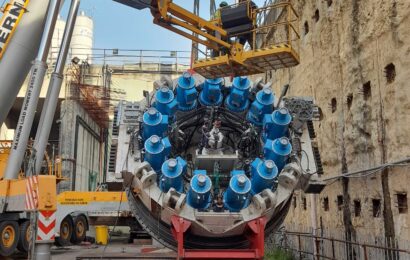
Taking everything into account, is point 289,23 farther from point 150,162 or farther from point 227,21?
point 150,162

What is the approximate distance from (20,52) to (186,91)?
155 inches

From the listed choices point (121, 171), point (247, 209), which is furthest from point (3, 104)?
point (247, 209)

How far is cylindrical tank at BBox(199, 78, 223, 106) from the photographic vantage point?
8219 mm

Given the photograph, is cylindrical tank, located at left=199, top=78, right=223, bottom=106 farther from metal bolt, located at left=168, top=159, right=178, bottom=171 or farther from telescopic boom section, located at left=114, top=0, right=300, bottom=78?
telescopic boom section, located at left=114, top=0, right=300, bottom=78

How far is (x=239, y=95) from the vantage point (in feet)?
26.8

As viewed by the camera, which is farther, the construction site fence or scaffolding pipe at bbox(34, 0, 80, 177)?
scaffolding pipe at bbox(34, 0, 80, 177)

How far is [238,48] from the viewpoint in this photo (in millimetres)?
13422

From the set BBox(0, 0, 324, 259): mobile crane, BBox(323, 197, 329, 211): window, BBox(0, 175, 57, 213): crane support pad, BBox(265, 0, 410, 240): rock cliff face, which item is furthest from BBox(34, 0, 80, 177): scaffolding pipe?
BBox(323, 197, 329, 211): window

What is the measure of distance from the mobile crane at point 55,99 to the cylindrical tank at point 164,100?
0.26m

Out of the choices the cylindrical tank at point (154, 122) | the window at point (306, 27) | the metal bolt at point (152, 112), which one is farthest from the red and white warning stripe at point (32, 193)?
the window at point (306, 27)

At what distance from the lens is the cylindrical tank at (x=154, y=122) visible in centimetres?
758

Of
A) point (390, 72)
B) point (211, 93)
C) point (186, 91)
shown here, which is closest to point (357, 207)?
point (390, 72)

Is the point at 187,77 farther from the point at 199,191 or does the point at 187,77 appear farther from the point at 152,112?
the point at 199,191

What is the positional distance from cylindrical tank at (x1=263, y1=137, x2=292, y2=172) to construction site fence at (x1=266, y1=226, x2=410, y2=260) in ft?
5.64
